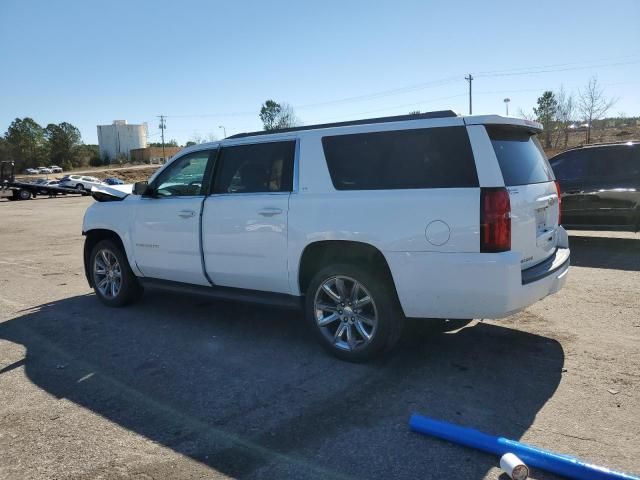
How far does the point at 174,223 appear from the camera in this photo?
223 inches

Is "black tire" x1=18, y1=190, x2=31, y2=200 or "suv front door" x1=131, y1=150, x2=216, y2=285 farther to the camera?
"black tire" x1=18, y1=190, x2=31, y2=200

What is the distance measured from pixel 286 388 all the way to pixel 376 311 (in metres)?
0.93

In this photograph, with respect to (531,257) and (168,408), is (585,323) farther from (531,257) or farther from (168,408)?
(168,408)

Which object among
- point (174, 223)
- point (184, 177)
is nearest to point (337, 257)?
point (174, 223)

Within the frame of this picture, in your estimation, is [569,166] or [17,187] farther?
[17,187]

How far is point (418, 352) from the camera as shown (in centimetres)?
473

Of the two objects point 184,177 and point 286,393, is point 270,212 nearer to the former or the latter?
point 184,177

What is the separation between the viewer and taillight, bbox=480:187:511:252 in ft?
12.4

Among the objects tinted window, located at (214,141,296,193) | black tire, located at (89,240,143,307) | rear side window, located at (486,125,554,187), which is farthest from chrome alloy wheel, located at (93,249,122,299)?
rear side window, located at (486,125,554,187)

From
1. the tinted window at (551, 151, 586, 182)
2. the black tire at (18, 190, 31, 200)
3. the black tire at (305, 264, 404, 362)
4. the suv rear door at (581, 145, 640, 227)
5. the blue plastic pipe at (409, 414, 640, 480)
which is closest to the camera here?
the blue plastic pipe at (409, 414, 640, 480)

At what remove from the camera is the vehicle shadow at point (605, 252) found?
27.1 feet

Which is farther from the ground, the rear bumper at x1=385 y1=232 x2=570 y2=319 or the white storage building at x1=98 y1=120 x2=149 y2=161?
the white storage building at x1=98 y1=120 x2=149 y2=161

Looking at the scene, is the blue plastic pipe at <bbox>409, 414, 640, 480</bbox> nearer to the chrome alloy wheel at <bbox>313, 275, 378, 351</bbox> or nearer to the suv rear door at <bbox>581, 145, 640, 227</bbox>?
the chrome alloy wheel at <bbox>313, 275, 378, 351</bbox>

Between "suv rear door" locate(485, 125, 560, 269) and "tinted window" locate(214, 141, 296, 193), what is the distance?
181 cm
